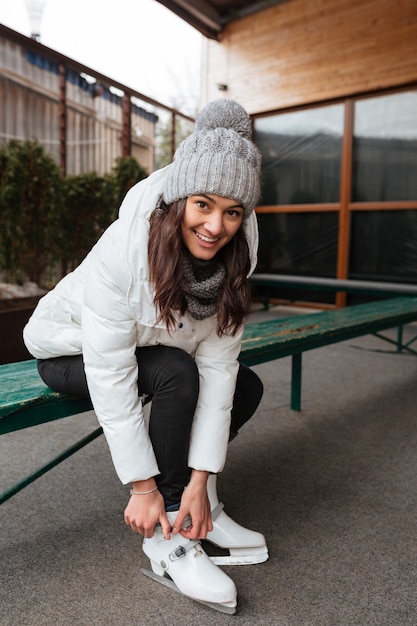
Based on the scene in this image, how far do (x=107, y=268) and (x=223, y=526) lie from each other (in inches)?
29.2

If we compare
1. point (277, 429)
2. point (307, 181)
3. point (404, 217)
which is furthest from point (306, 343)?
point (307, 181)

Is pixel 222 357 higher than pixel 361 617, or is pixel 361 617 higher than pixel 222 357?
pixel 222 357

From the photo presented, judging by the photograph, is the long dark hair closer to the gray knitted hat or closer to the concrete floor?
the gray knitted hat

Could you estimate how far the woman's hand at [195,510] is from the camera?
119 centimetres

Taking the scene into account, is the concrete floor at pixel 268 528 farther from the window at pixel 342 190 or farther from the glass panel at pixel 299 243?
the glass panel at pixel 299 243

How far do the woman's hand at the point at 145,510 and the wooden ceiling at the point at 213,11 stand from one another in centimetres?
582

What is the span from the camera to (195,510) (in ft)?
3.90

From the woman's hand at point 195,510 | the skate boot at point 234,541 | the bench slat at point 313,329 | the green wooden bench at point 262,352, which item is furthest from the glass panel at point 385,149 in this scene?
Result: the woman's hand at point 195,510

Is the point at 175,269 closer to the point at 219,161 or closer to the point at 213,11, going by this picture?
the point at 219,161

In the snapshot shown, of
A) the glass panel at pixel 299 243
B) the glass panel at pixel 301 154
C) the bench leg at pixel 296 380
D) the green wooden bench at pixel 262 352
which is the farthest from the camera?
the glass panel at pixel 299 243

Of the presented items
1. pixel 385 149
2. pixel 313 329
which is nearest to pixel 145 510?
pixel 313 329

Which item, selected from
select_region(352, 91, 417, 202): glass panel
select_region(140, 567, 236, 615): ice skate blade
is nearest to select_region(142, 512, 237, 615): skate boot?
select_region(140, 567, 236, 615): ice skate blade

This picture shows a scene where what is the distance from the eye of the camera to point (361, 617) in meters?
1.16

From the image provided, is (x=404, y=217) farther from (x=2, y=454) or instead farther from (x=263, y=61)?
(x=2, y=454)
